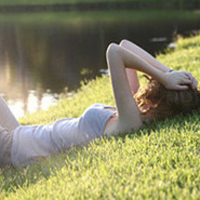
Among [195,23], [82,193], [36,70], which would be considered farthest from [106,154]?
[195,23]

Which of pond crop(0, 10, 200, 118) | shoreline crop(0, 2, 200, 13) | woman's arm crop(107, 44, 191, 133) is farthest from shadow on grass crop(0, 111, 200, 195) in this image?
shoreline crop(0, 2, 200, 13)

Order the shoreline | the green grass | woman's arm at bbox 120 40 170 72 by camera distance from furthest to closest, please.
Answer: the shoreline, woman's arm at bbox 120 40 170 72, the green grass

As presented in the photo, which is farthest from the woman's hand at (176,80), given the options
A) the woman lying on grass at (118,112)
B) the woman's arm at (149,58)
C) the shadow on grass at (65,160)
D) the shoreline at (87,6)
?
the shoreline at (87,6)

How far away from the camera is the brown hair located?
332 centimetres

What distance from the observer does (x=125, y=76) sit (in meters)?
3.27

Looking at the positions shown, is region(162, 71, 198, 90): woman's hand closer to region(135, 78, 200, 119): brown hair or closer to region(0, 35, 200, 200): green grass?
region(135, 78, 200, 119): brown hair

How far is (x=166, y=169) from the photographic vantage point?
2613 millimetres

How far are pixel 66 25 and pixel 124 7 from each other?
41.5 feet

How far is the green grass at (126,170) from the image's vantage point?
2.34 metres

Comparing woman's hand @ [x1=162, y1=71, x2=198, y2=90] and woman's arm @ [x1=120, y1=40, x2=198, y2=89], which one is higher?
woman's arm @ [x1=120, y1=40, x2=198, y2=89]

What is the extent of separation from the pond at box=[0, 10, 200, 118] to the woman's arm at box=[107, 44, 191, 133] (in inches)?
208

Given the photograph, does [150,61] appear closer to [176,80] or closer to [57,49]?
[176,80]

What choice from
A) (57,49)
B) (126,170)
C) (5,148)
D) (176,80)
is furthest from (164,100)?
(57,49)

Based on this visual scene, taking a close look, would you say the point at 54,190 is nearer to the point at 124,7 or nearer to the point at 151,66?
the point at 151,66
